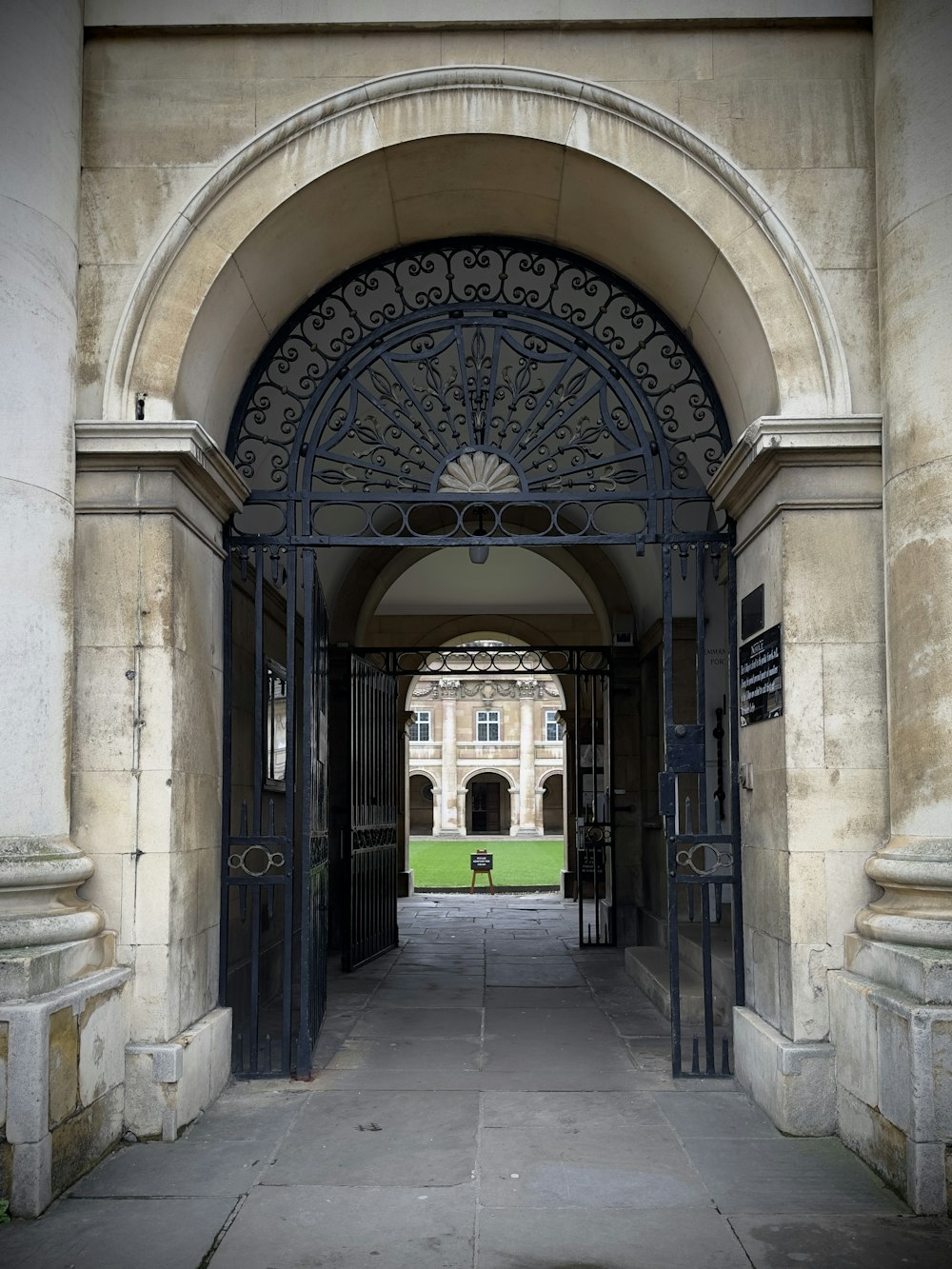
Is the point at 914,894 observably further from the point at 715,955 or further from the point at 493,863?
the point at 493,863

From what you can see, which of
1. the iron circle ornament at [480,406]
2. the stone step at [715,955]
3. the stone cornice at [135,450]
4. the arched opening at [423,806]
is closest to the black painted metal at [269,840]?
the iron circle ornament at [480,406]

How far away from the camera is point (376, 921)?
11406mm

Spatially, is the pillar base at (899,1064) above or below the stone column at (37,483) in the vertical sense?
below

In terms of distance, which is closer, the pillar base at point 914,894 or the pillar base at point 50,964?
the pillar base at point 50,964

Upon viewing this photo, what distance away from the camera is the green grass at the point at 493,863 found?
1120 inches

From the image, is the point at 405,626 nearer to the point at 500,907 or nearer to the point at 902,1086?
the point at 500,907

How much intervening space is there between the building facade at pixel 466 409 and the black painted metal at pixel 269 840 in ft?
0.30

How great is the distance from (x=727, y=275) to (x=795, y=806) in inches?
102

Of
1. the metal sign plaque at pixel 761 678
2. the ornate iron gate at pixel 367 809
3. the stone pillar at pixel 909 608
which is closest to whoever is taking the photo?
the stone pillar at pixel 909 608

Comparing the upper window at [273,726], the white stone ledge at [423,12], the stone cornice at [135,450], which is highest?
the white stone ledge at [423,12]

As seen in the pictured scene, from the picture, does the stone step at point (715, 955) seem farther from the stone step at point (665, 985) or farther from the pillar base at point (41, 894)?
the pillar base at point (41, 894)

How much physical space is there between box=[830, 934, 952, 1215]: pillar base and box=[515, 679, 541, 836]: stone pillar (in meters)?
50.5

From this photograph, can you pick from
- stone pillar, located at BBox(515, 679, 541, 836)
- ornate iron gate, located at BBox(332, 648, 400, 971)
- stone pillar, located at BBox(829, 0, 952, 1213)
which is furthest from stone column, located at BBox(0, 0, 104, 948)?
stone pillar, located at BBox(515, 679, 541, 836)

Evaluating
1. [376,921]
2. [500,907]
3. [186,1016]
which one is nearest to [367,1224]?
[186,1016]
